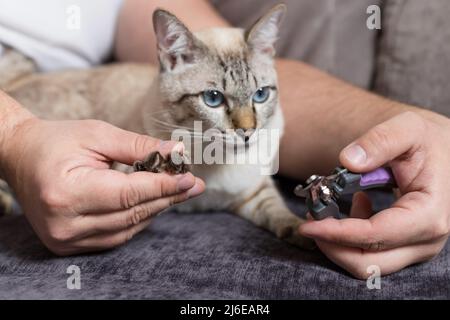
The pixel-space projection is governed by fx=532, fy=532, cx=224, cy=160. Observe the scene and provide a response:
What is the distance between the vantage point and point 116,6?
68.7 inches

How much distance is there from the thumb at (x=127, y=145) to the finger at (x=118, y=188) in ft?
0.17

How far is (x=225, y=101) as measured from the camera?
116 centimetres

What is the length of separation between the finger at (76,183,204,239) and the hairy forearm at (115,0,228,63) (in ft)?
2.58

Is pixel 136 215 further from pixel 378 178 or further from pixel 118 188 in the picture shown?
pixel 378 178

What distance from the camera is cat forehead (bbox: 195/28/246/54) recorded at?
48.5 inches

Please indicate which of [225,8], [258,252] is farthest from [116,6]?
[258,252]

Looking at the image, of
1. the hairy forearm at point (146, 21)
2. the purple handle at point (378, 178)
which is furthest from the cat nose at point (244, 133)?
the hairy forearm at point (146, 21)

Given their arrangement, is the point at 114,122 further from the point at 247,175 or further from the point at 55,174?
the point at 55,174

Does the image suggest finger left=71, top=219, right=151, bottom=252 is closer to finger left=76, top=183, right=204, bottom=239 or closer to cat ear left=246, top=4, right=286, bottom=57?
finger left=76, top=183, right=204, bottom=239

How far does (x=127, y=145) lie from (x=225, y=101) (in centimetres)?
28

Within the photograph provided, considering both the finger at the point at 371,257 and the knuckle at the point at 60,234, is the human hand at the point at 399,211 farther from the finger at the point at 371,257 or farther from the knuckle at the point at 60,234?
the knuckle at the point at 60,234

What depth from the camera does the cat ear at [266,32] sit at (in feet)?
3.99

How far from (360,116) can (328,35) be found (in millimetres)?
447

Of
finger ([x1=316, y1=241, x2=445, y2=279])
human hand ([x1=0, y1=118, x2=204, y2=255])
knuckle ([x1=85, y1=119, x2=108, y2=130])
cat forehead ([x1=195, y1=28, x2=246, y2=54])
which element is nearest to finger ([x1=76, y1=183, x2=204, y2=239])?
human hand ([x1=0, y1=118, x2=204, y2=255])
